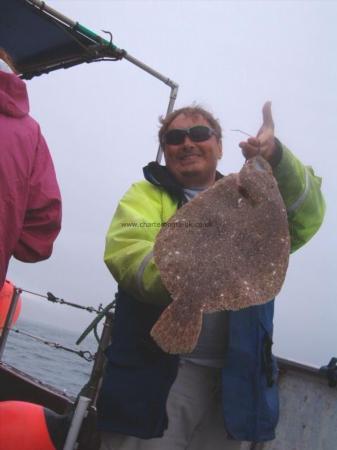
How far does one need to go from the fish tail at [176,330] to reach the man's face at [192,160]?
1074 millimetres

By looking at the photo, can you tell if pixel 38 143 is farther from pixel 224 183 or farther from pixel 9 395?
pixel 9 395

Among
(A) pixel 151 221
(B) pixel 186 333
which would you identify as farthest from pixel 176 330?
(A) pixel 151 221

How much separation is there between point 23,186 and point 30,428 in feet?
5.70

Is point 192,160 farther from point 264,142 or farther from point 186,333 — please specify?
point 186,333

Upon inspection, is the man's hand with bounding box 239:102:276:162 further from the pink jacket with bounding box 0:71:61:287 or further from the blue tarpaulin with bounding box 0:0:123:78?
the blue tarpaulin with bounding box 0:0:123:78

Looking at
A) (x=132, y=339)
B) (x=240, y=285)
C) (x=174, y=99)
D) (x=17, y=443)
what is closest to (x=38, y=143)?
(x=132, y=339)

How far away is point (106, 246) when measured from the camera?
7.54 feet

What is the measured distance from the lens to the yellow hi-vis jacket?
80.7 inches

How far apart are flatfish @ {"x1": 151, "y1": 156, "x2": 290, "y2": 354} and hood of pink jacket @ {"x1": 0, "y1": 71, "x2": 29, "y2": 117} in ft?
4.14

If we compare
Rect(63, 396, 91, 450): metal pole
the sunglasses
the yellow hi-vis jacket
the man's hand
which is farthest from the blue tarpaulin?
Rect(63, 396, 91, 450): metal pole

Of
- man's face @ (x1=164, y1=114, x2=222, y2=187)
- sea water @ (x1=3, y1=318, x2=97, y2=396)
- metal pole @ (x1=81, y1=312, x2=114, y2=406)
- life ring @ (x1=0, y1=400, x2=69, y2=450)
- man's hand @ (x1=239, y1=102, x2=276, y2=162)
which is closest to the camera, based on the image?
man's hand @ (x1=239, y1=102, x2=276, y2=162)

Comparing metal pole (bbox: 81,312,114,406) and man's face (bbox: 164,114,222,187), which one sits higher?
man's face (bbox: 164,114,222,187)

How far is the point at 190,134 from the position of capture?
2.78 m

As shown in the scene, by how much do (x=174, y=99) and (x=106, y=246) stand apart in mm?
3000
